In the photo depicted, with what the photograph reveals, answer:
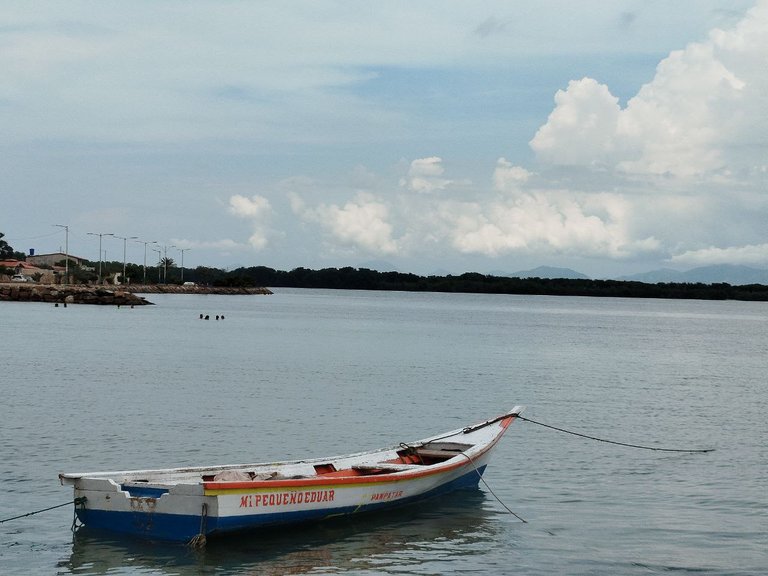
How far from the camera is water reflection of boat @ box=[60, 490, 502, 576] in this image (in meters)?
15.9

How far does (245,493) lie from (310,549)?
5.86ft

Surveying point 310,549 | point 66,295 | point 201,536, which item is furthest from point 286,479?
point 66,295

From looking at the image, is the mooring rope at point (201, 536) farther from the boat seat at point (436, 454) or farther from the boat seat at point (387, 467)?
the boat seat at point (436, 454)

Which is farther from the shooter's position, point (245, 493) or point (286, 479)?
point (286, 479)

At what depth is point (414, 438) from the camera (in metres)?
30.0

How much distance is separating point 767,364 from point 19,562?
58.9 metres

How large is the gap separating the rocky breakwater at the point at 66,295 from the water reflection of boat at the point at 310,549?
5050 inches

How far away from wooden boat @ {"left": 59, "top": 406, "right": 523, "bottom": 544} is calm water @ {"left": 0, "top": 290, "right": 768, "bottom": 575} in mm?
494

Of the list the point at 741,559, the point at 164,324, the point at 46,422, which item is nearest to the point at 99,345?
the point at 164,324

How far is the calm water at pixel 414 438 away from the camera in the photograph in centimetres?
1683

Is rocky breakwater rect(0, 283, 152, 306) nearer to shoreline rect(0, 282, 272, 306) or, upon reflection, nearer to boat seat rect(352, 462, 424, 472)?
shoreline rect(0, 282, 272, 306)

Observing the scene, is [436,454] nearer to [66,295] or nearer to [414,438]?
[414,438]

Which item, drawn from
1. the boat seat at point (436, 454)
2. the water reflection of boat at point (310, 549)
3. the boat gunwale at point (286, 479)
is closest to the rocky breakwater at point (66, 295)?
the boat seat at point (436, 454)

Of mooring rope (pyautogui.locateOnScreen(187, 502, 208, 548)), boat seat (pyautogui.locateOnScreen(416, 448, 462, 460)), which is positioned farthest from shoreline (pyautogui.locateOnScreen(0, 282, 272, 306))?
mooring rope (pyautogui.locateOnScreen(187, 502, 208, 548))
